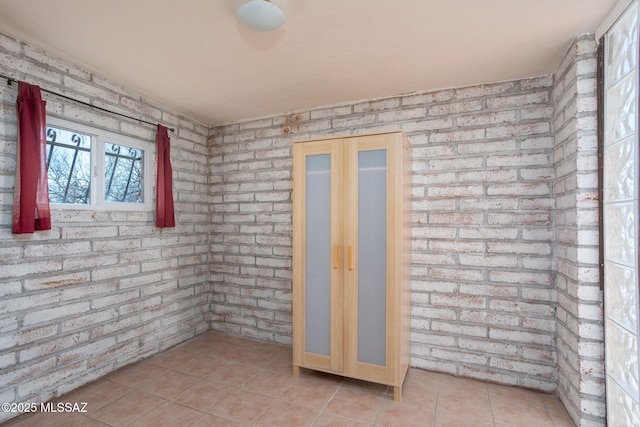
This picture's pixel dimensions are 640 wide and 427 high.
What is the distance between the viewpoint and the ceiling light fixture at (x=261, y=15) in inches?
65.9

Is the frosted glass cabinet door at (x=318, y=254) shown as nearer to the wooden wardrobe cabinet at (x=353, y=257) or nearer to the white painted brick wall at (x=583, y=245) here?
the wooden wardrobe cabinet at (x=353, y=257)

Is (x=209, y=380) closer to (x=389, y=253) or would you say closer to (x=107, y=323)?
(x=107, y=323)

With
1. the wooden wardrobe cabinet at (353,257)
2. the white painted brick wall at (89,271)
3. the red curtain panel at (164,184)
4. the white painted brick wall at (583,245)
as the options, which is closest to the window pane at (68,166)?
the white painted brick wall at (89,271)

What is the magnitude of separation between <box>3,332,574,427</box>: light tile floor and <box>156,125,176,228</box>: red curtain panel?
1.41 meters

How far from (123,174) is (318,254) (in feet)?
6.61

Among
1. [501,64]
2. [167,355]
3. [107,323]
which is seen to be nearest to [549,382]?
[501,64]

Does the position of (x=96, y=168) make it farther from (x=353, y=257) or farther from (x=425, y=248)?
(x=425, y=248)

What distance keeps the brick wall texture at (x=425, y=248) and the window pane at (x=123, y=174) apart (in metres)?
0.18

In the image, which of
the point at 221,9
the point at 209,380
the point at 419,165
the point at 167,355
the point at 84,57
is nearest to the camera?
the point at 221,9

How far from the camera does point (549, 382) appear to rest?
2.49m

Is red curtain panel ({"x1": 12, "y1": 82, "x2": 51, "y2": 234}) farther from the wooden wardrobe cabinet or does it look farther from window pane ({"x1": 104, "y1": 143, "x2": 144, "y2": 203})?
the wooden wardrobe cabinet

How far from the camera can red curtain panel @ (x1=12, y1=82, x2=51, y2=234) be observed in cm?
209

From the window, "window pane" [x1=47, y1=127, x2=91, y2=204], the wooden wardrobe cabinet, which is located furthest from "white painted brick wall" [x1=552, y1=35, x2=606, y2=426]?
"window pane" [x1=47, y1=127, x2=91, y2=204]

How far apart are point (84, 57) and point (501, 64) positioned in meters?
3.20
